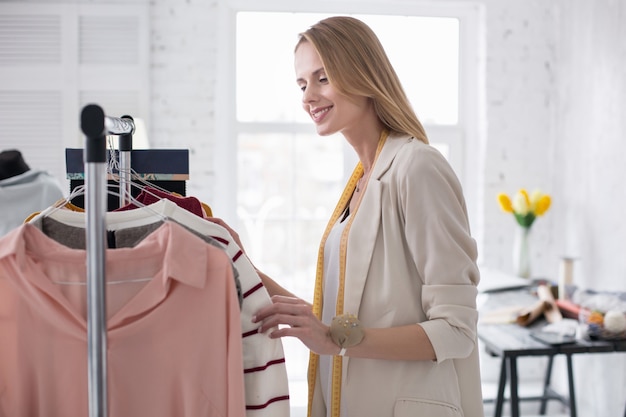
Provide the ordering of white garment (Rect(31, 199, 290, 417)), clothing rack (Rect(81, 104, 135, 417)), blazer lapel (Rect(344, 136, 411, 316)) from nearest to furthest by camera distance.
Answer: clothing rack (Rect(81, 104, 135, 417)) → white garment (Rect(31, 199, 290, 417)) → blazer lapel (Rect(344, 136, 411, 316))

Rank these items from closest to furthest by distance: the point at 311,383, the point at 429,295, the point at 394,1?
1. the point at 429,295
2. the point at 311,383
3. the point at 394,1

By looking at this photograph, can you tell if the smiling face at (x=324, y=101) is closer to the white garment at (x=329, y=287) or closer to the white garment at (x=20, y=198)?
the white garment at (x=329, y=287)

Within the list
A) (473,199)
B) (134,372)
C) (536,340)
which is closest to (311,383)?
(134,372)

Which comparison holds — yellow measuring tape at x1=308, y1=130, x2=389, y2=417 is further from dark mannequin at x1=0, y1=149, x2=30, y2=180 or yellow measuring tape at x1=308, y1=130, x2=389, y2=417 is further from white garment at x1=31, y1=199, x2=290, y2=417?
dark mannequin at x1=0, y1=149, x2=30, y2=180

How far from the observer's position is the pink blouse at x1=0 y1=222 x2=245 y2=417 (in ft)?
3.62

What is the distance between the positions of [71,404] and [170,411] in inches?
6.7

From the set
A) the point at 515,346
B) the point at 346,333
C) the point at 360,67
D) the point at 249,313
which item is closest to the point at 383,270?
the point at 346,333

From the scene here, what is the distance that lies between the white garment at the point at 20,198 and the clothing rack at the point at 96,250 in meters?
1.92

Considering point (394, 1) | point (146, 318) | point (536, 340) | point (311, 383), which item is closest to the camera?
point (146, 318)

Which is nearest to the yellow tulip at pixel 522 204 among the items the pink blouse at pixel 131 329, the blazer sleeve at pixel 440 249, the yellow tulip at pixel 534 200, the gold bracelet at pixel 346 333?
the yellow tulip at pixel 534 200

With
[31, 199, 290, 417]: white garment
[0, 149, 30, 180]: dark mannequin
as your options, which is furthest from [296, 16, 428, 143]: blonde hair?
[0, 149, 30, 180]: dark mannequin

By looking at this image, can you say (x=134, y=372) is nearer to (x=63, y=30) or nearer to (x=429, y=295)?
(x=429, y=295)

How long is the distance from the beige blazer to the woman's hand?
13cm

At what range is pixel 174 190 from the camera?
5.37ft
